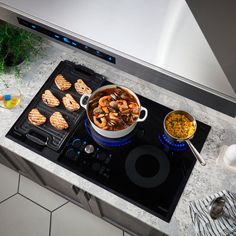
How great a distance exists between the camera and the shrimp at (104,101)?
1061 mm

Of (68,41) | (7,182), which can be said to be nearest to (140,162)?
(68,41)

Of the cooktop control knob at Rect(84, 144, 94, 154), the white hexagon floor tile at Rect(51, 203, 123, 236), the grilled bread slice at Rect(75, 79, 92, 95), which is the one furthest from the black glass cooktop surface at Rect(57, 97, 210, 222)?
the white hexagon floor tile at Rect(51, 203, 123, 236)

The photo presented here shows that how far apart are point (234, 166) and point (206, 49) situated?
0.57 metres

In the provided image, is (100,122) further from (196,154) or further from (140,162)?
(196,154)

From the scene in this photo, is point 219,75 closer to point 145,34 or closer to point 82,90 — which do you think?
point 145,34

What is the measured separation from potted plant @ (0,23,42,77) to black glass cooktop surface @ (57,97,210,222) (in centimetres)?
36

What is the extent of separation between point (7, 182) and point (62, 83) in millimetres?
868

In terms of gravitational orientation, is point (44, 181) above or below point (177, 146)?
below

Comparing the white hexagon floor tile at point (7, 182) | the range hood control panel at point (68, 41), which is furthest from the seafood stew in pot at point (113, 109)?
the white hexagon floor tile at point (7, 182)

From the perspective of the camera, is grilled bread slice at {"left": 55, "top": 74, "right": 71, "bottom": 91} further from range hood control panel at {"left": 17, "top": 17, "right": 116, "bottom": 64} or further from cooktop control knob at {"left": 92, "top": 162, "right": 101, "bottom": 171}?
range hood control panel at {"left": 17, "top": 17, "right": 116, "bottom": 64}

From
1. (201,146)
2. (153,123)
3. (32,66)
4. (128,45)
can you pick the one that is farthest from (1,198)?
(128,45)

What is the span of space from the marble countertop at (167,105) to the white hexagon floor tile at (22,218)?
713 mm

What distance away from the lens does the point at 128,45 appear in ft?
2.10

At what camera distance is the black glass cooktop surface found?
101cm
